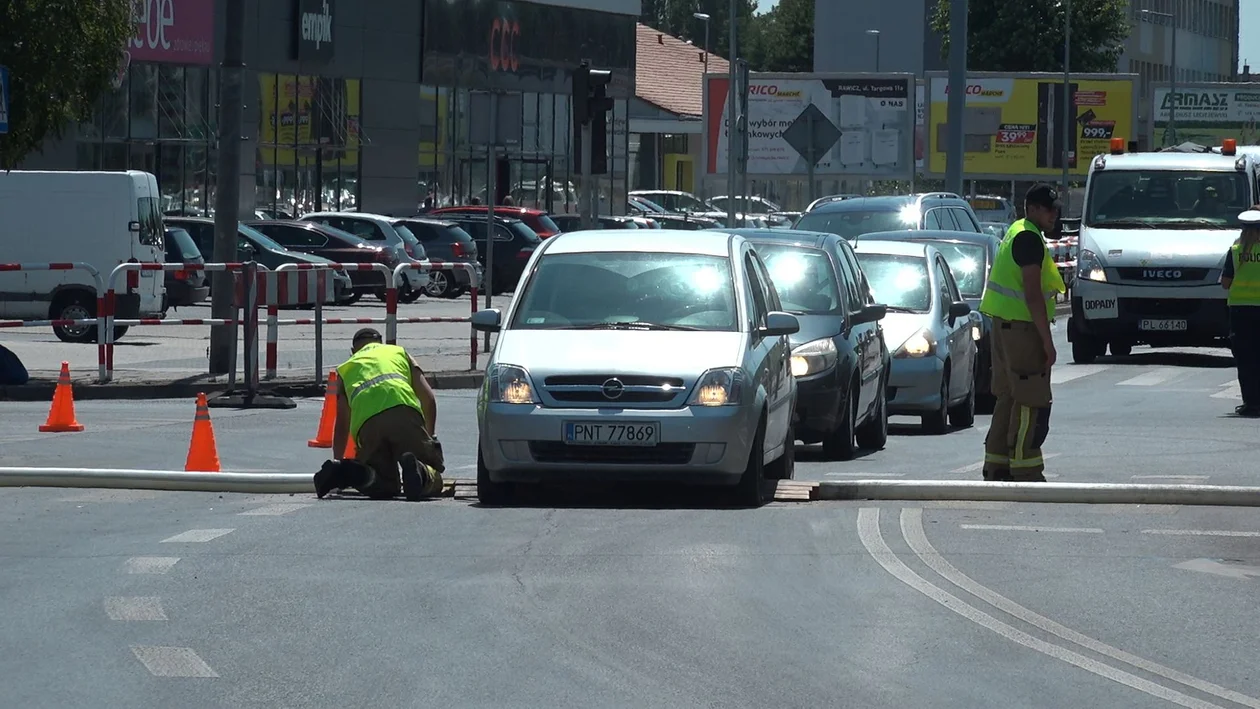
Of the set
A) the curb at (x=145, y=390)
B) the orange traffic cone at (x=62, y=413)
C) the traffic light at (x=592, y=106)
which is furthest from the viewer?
the traffic light at (x=592, y=106)

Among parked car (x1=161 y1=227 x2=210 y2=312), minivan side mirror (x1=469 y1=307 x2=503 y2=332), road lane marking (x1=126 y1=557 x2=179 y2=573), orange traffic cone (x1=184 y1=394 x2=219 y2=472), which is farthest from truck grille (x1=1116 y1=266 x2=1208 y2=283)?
road lane marking (x1=126 y1=557 x2=179 y2=573)

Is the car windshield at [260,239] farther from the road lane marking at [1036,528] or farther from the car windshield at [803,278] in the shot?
the road lane marking at [1036,528]

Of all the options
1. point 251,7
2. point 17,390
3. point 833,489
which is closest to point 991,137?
point 251,7

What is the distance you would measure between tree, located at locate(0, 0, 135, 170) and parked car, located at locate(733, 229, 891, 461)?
28.1 feet

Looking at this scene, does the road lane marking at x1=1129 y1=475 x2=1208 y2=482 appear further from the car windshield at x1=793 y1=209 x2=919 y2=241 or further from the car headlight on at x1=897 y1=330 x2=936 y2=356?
the car windshield at x1=793 y1=209 x2=919 y2=241

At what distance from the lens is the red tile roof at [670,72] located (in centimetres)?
9244

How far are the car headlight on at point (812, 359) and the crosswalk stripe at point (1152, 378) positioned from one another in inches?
371

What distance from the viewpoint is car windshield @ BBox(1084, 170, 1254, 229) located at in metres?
26.9

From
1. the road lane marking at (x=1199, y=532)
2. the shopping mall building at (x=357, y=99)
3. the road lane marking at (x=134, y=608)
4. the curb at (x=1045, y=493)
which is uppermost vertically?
the shopping mall building at (x=357, y=99)

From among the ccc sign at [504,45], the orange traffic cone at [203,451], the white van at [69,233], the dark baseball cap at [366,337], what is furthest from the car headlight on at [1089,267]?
the ccc sign at [504,45]

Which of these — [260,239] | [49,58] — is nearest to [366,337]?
[49,58]

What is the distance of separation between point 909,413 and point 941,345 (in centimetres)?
63

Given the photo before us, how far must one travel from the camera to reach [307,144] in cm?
5209

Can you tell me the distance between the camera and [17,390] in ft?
67.8
